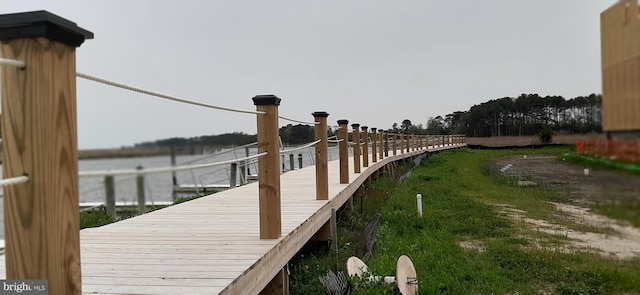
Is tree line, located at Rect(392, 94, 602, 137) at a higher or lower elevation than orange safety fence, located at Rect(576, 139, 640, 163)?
higher

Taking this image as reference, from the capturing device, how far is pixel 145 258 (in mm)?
2498

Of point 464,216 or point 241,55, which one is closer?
point 464,216

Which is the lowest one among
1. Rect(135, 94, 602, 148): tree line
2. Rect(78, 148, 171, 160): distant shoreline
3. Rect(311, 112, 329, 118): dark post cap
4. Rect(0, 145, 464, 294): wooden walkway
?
Rect(0, 145, 464, 294): wooden walkway

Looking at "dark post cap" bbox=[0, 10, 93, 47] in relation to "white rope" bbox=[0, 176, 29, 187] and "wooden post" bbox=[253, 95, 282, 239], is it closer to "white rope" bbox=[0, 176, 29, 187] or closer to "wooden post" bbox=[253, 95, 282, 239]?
"white rope" bbox=[0, 176, 29, 187]

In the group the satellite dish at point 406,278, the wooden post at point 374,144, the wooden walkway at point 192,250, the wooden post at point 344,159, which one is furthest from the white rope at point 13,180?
the wooden post at point 374,144

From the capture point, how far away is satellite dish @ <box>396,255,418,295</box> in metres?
3.22

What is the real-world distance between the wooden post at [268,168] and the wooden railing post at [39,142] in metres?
1.61

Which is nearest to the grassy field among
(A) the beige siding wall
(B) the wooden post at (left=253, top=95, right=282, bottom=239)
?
(A) the beige siding wall

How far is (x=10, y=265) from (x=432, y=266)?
3610mm

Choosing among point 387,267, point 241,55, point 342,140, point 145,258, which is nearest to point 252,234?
point 145,258

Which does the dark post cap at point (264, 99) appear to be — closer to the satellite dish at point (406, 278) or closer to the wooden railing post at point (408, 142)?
the satellite dish at point (406, 278)

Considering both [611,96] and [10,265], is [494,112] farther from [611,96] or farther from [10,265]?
[10,265]

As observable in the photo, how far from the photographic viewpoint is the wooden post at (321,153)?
458 cm

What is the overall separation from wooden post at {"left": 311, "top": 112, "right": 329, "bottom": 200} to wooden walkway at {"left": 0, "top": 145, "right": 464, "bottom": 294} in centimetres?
18
